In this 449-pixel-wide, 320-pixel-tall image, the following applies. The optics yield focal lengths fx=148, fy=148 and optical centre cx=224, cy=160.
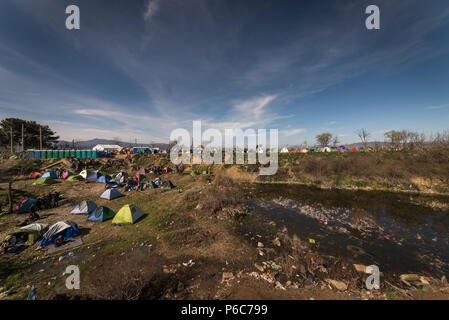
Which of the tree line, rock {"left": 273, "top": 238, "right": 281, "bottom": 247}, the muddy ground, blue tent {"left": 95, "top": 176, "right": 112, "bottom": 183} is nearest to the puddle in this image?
the muddy ground

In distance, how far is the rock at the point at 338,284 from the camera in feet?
18.3

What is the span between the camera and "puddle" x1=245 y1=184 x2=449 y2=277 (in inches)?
297

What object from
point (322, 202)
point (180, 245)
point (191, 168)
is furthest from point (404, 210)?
point (191, 168)

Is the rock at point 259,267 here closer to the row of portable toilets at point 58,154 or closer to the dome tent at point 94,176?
the dome tent at point 94,176

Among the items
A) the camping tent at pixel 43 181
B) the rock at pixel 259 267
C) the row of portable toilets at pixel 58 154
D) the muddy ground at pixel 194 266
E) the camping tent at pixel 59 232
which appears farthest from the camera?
the row of portable toilets at pixel 58 154

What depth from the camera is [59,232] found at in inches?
325

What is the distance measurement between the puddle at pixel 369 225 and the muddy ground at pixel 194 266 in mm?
662

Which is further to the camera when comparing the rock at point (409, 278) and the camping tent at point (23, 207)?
the camping tent at point (23, 207)

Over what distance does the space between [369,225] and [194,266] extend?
12771mm

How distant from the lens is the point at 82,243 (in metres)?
8.20

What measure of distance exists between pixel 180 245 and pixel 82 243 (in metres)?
5.44

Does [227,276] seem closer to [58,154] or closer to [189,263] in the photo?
[189,263]

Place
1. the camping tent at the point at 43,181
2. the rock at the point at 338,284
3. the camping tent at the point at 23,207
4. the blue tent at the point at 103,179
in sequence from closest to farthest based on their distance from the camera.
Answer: the rock at the point at 338,284 < the camping tent at the point at 23,207 < the camping tent at the point at 43,181 < the blue tent at the point at 103,179

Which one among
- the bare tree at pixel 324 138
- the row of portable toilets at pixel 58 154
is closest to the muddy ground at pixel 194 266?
→ the row of portable toilets at pixel 58 154
